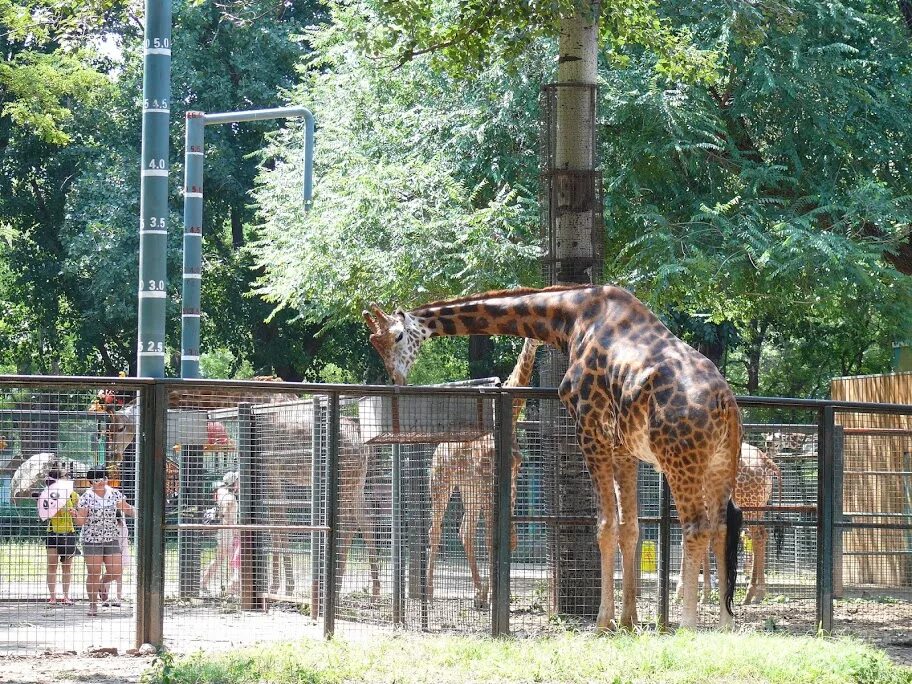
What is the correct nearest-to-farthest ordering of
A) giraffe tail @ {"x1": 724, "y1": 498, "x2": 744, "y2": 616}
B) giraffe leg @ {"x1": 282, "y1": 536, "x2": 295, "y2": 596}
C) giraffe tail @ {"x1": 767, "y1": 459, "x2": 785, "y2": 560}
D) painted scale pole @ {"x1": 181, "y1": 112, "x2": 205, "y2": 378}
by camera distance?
giraffe tail @ {"x1": 724, "y1": 498, "x2": 744, "y2": 616} < giraffe tail @ {"x1": 767, "y1": 459, "x2": 785, "y2": 560} < giraffe leg @ {"x1": 282, "y1": 536, "x2": 295, "y2": 596} < painted scale pole @ {"x1": 181, "y1": 112, "x2": 205, "y2": 378}

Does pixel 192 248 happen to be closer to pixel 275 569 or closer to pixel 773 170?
pixel 275 569

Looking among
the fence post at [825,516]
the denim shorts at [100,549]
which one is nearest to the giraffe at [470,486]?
the fence post at [825,516]

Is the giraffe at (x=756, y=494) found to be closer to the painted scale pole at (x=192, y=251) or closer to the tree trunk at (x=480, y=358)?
the painted scale pole at (x=192, y=251)

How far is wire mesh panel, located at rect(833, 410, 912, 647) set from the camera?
489 inches

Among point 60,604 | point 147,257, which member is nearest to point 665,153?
point 147,257

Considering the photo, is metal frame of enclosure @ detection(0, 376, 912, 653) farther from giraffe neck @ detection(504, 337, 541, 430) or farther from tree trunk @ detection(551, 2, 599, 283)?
tree trunk @ detection(551, 2, 599, 283)

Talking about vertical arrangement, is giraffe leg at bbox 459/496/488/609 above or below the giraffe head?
below

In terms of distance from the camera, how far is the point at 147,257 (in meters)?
12.4

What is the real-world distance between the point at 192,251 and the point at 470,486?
19.0ft

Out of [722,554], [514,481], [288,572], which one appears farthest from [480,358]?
[722,554]

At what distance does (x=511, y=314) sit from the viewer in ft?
36.2

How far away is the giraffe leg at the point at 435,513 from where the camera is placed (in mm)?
11117

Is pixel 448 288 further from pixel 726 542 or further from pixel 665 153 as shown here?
pixel 726 542

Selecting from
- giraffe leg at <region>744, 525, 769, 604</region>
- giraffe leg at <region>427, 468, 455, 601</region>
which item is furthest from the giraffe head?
giraffe leg at <region>744, 525, 769, 604</region>
